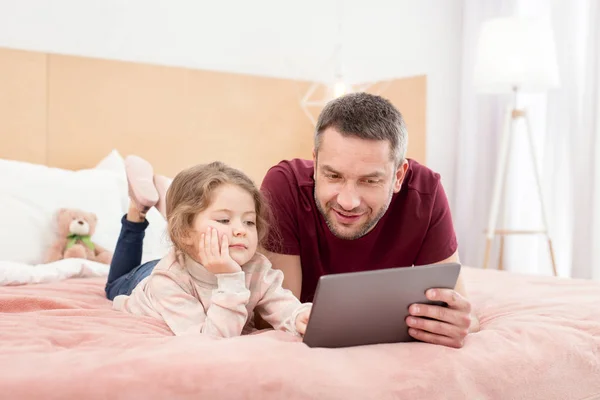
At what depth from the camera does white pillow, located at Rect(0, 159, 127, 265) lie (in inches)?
91.4

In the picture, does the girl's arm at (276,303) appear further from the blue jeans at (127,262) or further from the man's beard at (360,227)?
the blue jeans at (127,262)

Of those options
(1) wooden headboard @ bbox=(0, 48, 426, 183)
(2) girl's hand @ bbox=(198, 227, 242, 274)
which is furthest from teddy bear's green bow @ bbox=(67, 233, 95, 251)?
(2) girl's hand @ bbox=(198, 227, 242, 274)

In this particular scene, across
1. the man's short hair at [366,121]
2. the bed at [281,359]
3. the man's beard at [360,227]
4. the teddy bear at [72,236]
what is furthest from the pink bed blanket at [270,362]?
the teddy bear at [72,236]

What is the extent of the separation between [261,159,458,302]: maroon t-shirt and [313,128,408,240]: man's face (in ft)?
0.30

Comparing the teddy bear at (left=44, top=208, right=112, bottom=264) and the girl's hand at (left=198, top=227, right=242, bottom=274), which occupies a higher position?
the girl's hand at (left=198, top=227, right=242, bottom=274)

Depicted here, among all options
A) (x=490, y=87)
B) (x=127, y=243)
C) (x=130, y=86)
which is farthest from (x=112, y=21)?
(x=490, y=87)

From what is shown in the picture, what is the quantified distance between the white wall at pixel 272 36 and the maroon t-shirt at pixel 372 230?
1.75 m

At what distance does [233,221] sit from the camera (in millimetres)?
1439

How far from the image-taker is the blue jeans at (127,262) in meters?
1.90

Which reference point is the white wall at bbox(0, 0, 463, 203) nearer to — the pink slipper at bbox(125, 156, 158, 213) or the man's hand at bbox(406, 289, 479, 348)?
the pink slipper at bbox(125, 156, 158, 213)

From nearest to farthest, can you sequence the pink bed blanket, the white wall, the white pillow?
the pink bed blanket
the white pillow
the white wall

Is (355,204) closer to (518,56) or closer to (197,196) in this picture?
(197,196)

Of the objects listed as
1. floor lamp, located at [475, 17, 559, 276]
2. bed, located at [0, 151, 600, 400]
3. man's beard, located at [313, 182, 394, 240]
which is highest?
floor lamp, located at [475, 17, 559, 276]

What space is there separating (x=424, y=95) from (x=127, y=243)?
1998 millimetres
